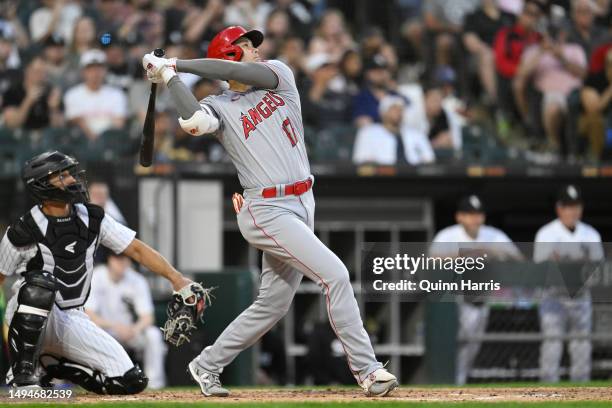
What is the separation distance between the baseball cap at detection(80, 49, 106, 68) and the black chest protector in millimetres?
5147

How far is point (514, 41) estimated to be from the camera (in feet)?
42.1

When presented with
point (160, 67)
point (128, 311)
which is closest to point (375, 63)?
point (128, 311)

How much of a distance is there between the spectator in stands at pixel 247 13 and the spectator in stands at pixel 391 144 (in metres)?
2.03

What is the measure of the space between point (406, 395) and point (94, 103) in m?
5.89

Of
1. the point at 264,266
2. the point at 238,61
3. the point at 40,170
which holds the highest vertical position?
the point at 238,61

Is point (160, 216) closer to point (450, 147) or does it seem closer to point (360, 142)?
point (360, 142)

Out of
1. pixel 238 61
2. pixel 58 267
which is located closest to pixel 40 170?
pixel 58 267

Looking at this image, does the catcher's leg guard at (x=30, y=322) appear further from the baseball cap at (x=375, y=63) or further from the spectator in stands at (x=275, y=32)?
the baseball cap at (x=375, y=63)

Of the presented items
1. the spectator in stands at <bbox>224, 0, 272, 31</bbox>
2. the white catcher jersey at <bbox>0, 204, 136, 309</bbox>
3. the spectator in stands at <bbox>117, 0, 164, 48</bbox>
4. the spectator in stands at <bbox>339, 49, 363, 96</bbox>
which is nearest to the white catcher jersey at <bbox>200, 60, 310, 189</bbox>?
the white catcher jersey at <bbox>0, 204, 136, 309</bbox>

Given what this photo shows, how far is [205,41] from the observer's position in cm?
1232

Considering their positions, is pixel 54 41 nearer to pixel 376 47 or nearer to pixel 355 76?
pixel 355 76

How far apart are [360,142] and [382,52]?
222cm

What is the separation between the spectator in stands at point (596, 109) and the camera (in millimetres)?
12117

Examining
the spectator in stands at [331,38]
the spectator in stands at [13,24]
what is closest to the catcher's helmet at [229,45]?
the spectator in stands at [13,24]
